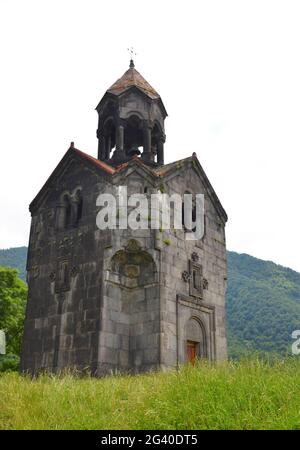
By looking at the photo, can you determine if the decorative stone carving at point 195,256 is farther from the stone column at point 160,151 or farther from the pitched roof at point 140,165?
the stone column at point 160,151

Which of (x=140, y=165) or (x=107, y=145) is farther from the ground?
(x=107, y=145)

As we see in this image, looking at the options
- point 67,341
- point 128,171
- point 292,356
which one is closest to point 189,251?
point 128,171

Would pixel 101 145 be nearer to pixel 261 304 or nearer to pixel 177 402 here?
pixel 177 402

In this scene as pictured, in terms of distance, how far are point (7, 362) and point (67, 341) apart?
8.64 meters

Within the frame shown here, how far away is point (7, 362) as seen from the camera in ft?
65.1

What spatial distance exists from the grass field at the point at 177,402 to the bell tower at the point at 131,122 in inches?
356

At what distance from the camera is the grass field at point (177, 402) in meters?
5.70

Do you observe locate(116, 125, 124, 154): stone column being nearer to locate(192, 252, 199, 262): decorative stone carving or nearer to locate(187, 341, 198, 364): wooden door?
locate(192, 252, 199, 262): decorative stone carving

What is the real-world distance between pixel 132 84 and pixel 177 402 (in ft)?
39.4

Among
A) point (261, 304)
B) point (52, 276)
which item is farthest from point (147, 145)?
point (261, 304)

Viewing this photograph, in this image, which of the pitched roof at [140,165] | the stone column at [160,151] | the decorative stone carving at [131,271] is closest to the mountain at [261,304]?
the pitched roof at [140,165]

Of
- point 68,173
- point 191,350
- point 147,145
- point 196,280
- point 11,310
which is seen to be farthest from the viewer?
point 11,310

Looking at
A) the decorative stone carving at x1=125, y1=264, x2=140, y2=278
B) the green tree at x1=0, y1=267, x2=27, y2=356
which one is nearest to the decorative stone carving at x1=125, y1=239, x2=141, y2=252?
the decorative stone carving at x1=125, y1=264, x2=140, y2=278

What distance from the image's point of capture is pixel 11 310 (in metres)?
21.2
